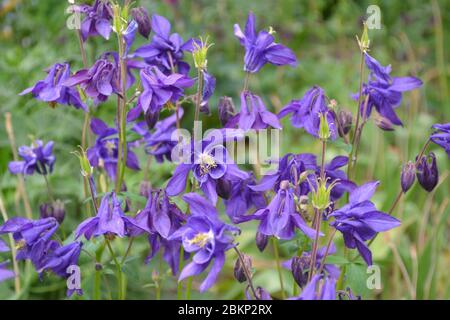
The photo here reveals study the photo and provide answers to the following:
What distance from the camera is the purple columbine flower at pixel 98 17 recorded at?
1.57 m

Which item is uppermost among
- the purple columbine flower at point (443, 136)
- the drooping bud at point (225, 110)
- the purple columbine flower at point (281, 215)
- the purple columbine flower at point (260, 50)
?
the purple columbine flower at point (260, 50)

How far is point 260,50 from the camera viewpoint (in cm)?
155

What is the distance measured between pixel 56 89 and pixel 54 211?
33cm

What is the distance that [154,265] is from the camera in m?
2.46

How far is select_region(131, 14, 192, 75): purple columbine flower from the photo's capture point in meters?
1.62

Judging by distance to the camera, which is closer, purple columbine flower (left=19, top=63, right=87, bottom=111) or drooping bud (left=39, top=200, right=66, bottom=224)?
purple columbine flower (left=19, top=63, right=87, bottom=111)

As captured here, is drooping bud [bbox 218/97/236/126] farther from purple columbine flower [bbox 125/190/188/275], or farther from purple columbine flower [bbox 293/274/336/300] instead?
purple columbine flower [bbox 293/274/336/300]

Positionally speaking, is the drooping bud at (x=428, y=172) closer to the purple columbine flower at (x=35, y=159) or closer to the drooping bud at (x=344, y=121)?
the drooping bud at (x=344, y=121)

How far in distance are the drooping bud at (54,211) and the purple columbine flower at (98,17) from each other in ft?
1.35

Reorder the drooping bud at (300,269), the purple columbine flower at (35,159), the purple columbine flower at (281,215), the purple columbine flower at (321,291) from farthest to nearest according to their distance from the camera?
the purple columbine flower at (35,159) → the drooping bud at (300,269) → the purple columbine flower at (281,215) → the purple columbine flower at (321,291)

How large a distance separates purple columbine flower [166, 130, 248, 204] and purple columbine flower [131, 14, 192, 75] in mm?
288

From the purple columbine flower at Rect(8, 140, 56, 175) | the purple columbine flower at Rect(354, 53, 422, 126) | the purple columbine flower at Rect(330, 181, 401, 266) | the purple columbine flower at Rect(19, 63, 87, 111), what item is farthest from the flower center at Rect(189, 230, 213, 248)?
the purple columbine flower at Rect(8, 140, 56, 175)

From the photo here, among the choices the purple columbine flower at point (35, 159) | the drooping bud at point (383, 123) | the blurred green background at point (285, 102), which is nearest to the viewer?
the drooping bud at point (383, 123)

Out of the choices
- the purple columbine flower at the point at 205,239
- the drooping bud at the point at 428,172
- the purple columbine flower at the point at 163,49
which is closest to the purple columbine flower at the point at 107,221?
the purple columbine flower at the point at 205,239
